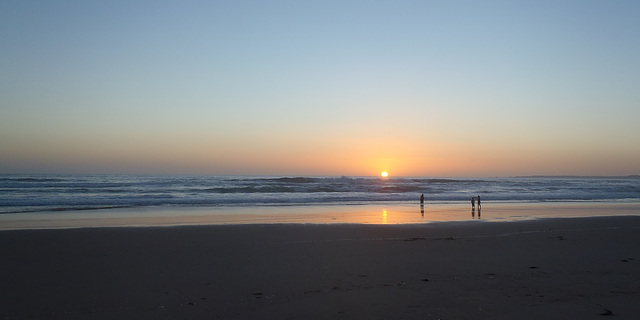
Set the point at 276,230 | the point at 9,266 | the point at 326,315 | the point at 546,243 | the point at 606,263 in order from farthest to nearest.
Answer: the point at 276,230 < the point at 546,243 < the point at 606,263 < the point at 9,266 < the point at 326,315

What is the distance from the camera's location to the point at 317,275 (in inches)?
321

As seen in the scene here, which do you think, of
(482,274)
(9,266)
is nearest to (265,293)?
(482,274)

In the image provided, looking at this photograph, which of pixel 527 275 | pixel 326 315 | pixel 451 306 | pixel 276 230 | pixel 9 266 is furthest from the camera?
pixel 276 230

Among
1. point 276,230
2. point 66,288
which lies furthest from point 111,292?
point 276,230

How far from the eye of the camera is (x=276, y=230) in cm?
1488

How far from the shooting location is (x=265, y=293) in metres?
6.99

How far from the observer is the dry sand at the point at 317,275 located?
6.19 metres

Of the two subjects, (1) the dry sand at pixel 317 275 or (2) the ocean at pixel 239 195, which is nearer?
(1) the dry sand at pixel 317 275

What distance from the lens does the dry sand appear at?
619 centimetres

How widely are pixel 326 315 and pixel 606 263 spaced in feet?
22.3

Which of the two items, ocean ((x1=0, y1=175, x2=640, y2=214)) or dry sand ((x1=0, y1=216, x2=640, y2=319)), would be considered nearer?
dry sand ((x1=0, y1=216, x2=640, y2=319))

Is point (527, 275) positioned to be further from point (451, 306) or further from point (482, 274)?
point (451, 306)

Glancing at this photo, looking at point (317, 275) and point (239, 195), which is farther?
point (239, 195)

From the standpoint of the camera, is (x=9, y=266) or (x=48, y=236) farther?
(x=48, y=236)
